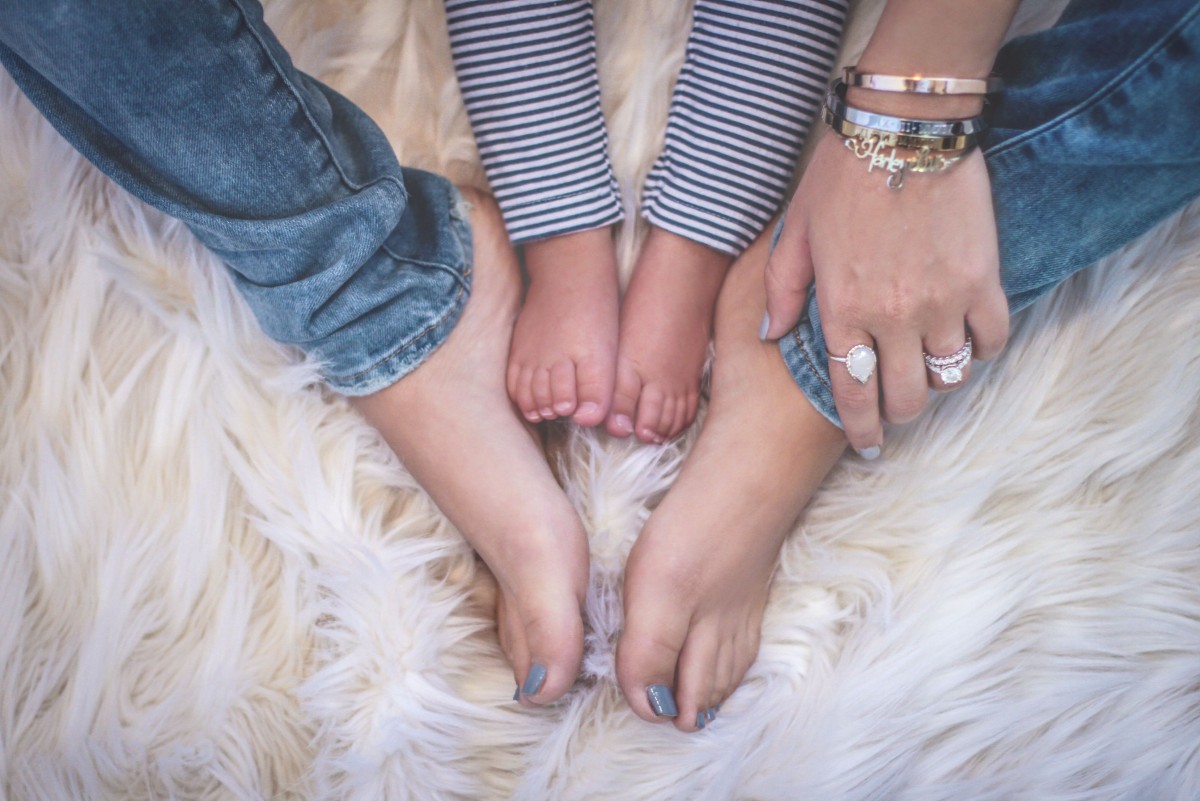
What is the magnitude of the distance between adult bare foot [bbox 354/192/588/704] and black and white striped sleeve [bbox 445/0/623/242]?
0.08 m

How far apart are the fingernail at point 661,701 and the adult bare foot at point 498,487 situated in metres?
0.06

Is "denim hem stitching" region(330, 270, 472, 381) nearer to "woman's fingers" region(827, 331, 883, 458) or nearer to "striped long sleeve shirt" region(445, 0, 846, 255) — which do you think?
"striped long sleeve shirt" region(445, 0, 846, 255)

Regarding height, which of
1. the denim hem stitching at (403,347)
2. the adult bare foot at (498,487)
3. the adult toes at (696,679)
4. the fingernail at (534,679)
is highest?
Answer: the denim hem stitching at (403,347)

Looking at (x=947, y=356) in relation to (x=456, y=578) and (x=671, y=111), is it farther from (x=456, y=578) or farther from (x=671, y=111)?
(x=456, y=578)

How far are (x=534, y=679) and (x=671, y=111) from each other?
46cm

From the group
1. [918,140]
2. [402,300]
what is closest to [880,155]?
[918,140]

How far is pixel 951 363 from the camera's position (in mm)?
510

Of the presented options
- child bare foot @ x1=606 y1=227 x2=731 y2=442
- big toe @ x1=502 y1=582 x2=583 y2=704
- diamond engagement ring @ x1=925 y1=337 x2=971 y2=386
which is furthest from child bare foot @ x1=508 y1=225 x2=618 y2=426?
diamond engagement ring @ x1=925 y1=337 x2=971 y2=386

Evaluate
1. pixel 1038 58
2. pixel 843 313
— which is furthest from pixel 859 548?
pixel 1038 58

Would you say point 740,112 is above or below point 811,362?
above

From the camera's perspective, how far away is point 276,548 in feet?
2.02

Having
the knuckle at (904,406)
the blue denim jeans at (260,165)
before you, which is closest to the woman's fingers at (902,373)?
the knuckle at (904,406)

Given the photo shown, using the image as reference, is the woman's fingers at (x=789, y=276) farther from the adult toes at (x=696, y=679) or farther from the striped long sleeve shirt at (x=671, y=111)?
the adult toes at (x=696, y=679)

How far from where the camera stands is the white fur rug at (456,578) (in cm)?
56
